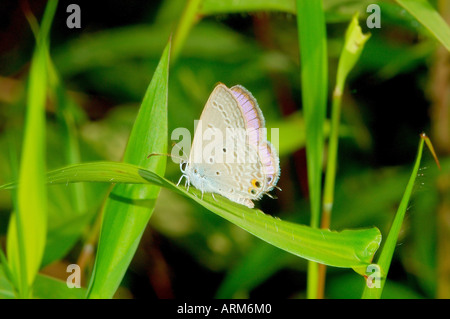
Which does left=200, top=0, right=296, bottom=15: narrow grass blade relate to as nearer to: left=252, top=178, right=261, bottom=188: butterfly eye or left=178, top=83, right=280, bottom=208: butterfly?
left=178, top=83, right=280, bottom=208: butterfly

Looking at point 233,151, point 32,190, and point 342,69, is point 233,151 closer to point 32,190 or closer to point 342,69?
point 342,69

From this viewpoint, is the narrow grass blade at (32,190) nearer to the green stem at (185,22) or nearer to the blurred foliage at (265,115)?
the green stem at (185,22)

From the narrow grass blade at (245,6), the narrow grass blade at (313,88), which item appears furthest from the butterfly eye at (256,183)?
the narrow grass blade at (245,6)

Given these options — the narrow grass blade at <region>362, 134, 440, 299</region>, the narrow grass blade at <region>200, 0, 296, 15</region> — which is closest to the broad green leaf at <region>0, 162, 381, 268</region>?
the narrow grass blade at <region>362, 134, 440, 299</region>

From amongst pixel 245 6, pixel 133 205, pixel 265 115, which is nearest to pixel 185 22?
pixel 245 6
